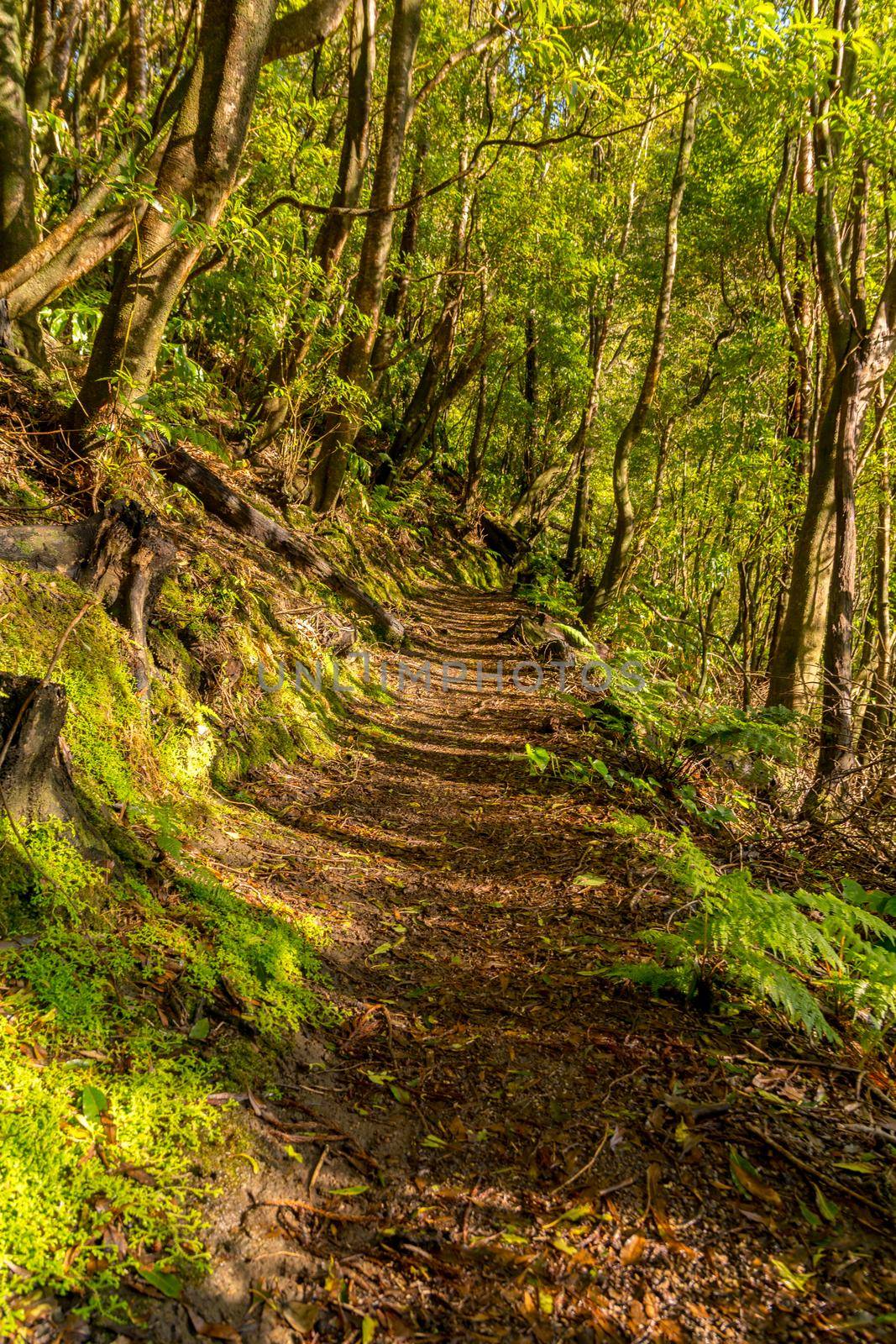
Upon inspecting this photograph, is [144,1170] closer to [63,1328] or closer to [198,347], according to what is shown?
[63,1328]

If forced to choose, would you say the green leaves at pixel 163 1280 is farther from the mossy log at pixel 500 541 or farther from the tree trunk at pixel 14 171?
the mossy log at pixel 500 541

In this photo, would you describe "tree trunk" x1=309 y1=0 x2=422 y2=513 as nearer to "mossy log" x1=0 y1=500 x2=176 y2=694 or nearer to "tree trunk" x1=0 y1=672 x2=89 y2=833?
"mossy log" x1=0 y1=500 x2=176 y2=694

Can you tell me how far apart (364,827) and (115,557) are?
2.16 m

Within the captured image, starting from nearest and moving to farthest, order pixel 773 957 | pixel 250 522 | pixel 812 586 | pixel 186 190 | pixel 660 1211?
pixel 660 1211 < pixel 773 957 < pixel 186 190 < pixel 812 586 < pixel 250 522

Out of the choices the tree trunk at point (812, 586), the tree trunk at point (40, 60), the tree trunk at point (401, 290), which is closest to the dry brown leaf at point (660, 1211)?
the tree trunk at point (812, 586)

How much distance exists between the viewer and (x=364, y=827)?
4.38 m

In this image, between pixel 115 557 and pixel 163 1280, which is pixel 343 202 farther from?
pixel 163 1280

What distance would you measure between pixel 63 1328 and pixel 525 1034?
64.3 inches

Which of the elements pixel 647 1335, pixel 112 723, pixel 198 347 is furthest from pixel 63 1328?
pixel 198 347

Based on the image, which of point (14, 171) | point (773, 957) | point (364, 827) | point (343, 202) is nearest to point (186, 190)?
point (14, 171)

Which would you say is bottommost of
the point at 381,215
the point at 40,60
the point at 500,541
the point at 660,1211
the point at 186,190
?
the point at 660,1211

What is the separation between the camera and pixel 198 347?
11641mm

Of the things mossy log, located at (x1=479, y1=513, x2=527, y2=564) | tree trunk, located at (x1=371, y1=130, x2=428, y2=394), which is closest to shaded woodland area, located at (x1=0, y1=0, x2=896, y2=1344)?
tree trunk, located at (x1=371, y1=130, x2=428, y2=394)

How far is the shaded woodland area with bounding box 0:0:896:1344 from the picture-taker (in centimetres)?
161
